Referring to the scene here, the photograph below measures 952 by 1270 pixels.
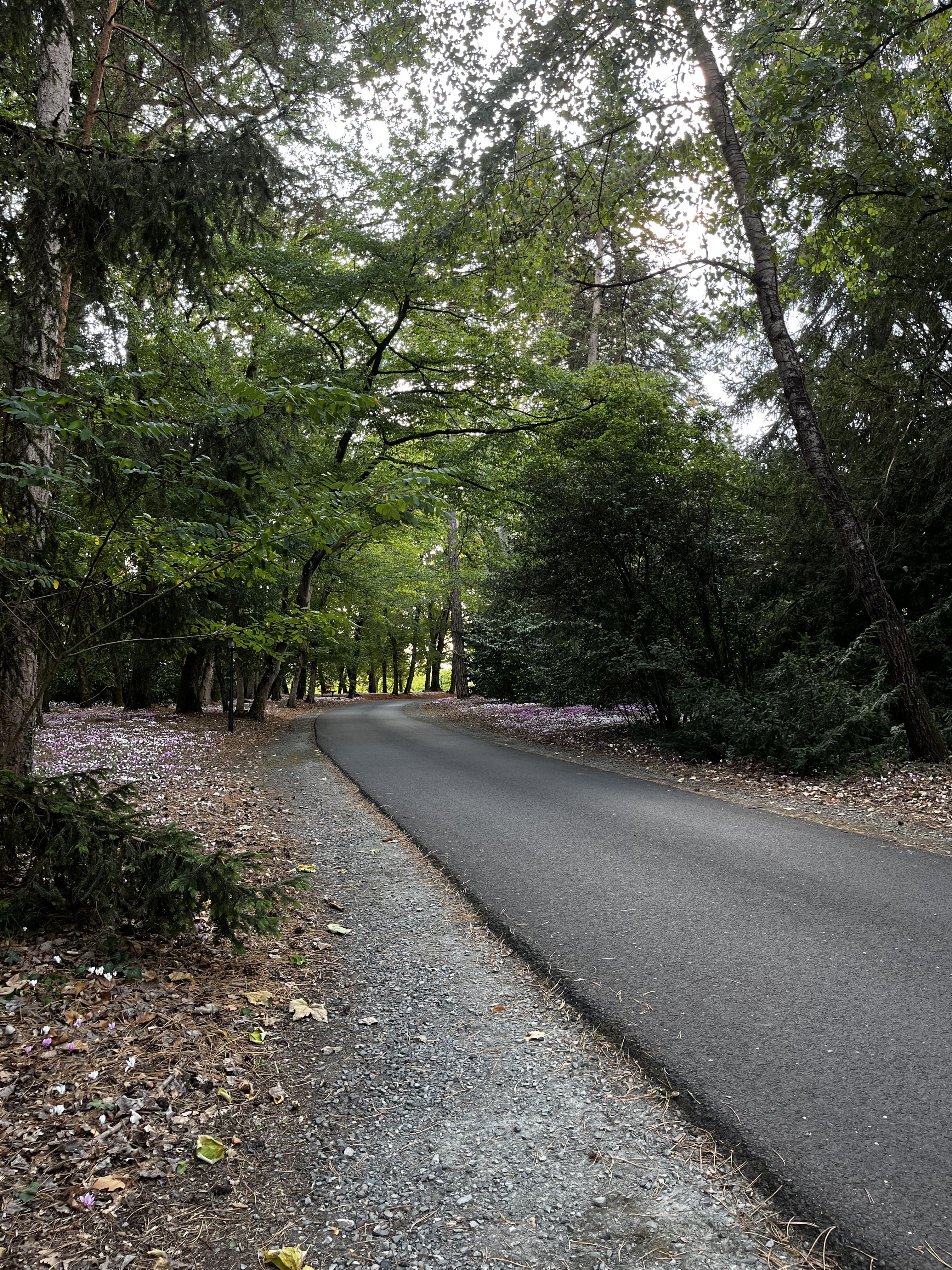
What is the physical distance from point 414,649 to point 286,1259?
144ft

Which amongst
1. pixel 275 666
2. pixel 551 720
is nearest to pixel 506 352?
pixel 551 720

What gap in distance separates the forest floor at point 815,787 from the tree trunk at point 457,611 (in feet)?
41.8

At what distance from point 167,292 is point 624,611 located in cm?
786

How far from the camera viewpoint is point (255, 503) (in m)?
8.60

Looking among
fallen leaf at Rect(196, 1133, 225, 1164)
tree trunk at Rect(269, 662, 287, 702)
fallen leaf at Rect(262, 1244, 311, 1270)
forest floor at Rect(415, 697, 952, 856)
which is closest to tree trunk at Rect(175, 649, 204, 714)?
tree trunk at Rect(269, 662, 287, 702)

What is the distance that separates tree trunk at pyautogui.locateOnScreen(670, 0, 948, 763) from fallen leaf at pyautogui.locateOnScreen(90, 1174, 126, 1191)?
8.44m

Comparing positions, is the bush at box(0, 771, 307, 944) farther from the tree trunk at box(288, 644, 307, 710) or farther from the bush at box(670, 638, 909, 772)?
the tree trunk at box(288, 644, 307, 710)

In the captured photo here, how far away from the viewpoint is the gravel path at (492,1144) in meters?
1.80

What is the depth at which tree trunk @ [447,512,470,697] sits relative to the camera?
24734 mm

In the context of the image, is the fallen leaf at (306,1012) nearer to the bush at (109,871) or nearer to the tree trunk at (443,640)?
the bush at (109,871)

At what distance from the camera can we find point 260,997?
3172 millimetres

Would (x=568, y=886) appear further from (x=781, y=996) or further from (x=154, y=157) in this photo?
(x=154, y=157)

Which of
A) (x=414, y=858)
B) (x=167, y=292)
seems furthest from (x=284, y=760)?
(x=167, y=292)

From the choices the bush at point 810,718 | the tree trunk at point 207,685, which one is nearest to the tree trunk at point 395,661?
the tree trunk at point 207,685
